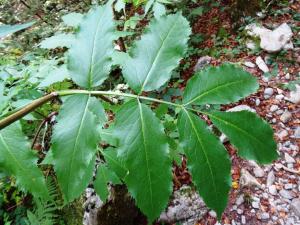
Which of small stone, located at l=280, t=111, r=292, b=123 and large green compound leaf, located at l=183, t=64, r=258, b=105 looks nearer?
large green compound leaf, located at l=183, t=64, r=258, b=105

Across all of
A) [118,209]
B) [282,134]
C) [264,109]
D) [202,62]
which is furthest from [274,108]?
[118,209]

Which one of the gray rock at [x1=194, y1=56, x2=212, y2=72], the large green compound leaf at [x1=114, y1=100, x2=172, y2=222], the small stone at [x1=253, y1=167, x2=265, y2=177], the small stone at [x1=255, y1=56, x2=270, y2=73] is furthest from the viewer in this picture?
the gray rock at [x1=194, y1=56, x2=212, y2=72]

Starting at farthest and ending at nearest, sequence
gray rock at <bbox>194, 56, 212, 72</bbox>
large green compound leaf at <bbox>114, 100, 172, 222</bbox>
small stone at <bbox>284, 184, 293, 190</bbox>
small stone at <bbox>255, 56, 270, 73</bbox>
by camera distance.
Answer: gray rock at <bbox>194, 56, 212, 72</bbox> < small stone at <bbox>255, 56, 270, 73</bbox> < small stone at <bbox>284, 184, 293, 190</bbox> < large green compound leaf at <bbox>114, 100, 172, 222</bbox>

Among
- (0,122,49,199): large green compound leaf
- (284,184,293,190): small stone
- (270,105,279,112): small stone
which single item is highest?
(0,122,49,199): large green compound leaf

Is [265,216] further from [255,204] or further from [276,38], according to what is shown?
[276,38]

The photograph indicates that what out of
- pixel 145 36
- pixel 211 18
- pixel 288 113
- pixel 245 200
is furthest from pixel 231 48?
pixel 145 36

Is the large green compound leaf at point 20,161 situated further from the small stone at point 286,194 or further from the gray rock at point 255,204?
the small stone at point 286,194

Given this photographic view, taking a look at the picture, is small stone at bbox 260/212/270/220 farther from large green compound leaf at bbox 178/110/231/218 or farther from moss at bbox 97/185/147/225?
large green compound leaf at bbox 178/110/231/218

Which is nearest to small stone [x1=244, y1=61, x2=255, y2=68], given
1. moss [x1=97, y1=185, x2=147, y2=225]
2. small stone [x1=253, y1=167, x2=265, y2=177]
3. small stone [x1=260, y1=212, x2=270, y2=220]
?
small stone [x1=253, y1=167, x2=265, y2=177]
